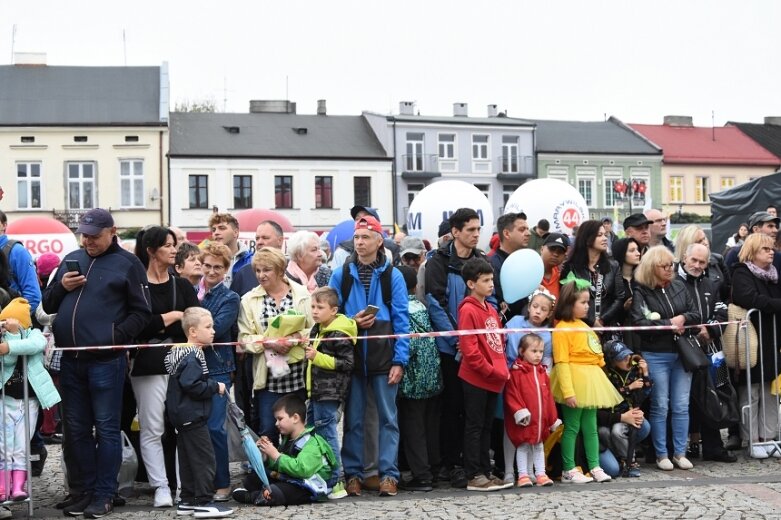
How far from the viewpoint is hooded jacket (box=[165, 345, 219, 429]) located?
22.8 feet

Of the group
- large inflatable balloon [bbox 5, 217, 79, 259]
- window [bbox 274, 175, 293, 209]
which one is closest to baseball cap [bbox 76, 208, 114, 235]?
large inflatable balloon [bbox 5, 217, 79, 259]

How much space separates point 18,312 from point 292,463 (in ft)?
7.05

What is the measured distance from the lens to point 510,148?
191 feet

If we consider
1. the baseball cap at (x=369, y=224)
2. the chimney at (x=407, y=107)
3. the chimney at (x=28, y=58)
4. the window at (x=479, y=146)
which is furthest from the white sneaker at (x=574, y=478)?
the window at (x=479, y=146)

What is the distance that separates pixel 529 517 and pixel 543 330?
5.78 ft

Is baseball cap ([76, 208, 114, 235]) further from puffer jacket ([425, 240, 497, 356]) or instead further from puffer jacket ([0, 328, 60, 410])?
puffer jacket ([425, 240, 497, 356])

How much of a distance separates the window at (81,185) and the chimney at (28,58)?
611cm

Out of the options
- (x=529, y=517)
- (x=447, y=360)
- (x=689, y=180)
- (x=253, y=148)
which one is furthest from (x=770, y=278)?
(x=689, y=180)

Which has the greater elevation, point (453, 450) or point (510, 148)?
point (510, 148)

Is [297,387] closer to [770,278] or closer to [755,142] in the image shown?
[770,278]

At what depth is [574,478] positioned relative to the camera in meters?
7.93

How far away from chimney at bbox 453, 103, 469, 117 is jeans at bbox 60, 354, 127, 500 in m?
53.9

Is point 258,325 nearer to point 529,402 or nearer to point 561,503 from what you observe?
point 529,402

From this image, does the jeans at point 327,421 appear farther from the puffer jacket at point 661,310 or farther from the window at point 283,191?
the window at point 283,191
